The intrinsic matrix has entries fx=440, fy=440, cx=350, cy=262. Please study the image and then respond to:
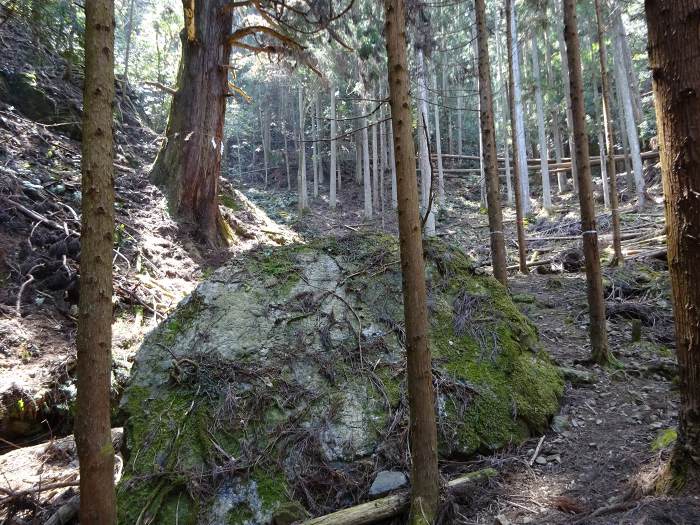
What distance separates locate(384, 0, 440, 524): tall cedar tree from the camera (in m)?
2.76

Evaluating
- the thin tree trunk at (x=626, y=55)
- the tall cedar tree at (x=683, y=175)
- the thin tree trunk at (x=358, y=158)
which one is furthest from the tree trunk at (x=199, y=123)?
the thin tree trunk at (x=358, y=158)

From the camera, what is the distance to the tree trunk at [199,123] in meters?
8.58

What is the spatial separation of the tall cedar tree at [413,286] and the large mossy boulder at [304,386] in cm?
68

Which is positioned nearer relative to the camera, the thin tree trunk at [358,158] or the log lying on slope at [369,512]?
the log lying on slope at [369,512]

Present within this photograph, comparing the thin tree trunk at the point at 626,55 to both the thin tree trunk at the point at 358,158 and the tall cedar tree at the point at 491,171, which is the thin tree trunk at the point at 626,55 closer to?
the tall cedar tree at the point at 491,171

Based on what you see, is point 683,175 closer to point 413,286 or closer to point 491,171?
point 413,286

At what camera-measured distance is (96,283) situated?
245 cm

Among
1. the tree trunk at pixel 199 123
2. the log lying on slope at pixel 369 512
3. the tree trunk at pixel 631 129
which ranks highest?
the tree trunk at pixel 631 129

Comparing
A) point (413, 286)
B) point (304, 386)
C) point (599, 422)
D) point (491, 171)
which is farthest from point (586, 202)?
point (304, 386)

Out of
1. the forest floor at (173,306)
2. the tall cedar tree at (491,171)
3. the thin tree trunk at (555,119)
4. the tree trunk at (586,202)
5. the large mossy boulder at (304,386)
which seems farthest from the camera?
the thin tree trunk at (555,119)

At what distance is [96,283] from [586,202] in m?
5.43

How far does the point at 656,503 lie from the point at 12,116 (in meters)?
11.2

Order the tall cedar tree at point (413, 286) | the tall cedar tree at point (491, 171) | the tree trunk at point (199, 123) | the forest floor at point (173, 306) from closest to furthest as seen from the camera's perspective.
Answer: the tall cedar tree at point (413, 286) < the forest floor at point (173, 306) < the tall cedar tree at point (491, 171) < the tree trunk at point (199, 123)

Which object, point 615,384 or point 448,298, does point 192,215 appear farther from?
point 615,384
